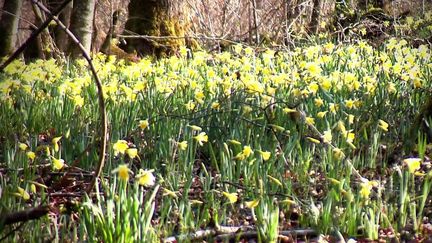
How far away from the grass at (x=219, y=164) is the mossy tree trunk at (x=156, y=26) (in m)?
4.55

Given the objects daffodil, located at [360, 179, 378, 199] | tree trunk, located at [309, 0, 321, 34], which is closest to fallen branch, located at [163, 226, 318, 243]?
daffodil, located at [360, 179, 378, 199]

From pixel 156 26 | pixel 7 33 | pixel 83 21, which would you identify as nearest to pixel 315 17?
pixel 156 26

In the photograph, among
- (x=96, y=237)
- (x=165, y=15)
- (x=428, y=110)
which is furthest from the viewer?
(x=165, y=15)

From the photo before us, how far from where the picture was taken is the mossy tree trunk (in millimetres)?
9836

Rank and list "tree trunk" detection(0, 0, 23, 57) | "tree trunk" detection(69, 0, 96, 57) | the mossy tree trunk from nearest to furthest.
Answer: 1. "tree trunk" detection(0, 0, 23, 57)
2. "tree trunk" detection(69, 0, 96, 57)
3. the mossy tree trunk

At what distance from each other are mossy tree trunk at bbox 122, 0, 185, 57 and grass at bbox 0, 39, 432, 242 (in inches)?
179

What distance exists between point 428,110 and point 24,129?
7.75 feet

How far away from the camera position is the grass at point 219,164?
2.08m

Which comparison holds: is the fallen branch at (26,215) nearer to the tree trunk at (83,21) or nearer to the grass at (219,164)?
the grass at (219,164)

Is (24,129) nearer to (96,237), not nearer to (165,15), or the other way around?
(96,237)

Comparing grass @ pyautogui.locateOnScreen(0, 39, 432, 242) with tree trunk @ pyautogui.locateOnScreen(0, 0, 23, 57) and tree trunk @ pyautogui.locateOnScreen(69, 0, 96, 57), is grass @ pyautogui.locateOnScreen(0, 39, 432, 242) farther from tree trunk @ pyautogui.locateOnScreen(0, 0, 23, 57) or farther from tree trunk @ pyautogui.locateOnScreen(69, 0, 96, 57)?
tree trunk @ pyautogui.locateOnScreen(69, 0, 96, 57)

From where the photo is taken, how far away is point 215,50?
33.3 feet

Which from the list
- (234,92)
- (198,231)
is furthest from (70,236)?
(234,92)

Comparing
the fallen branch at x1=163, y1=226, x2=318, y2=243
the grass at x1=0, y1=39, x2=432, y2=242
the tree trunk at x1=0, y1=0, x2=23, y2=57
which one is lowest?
the fallen branch at x1=163, y1=226, x2=318, y2=243
